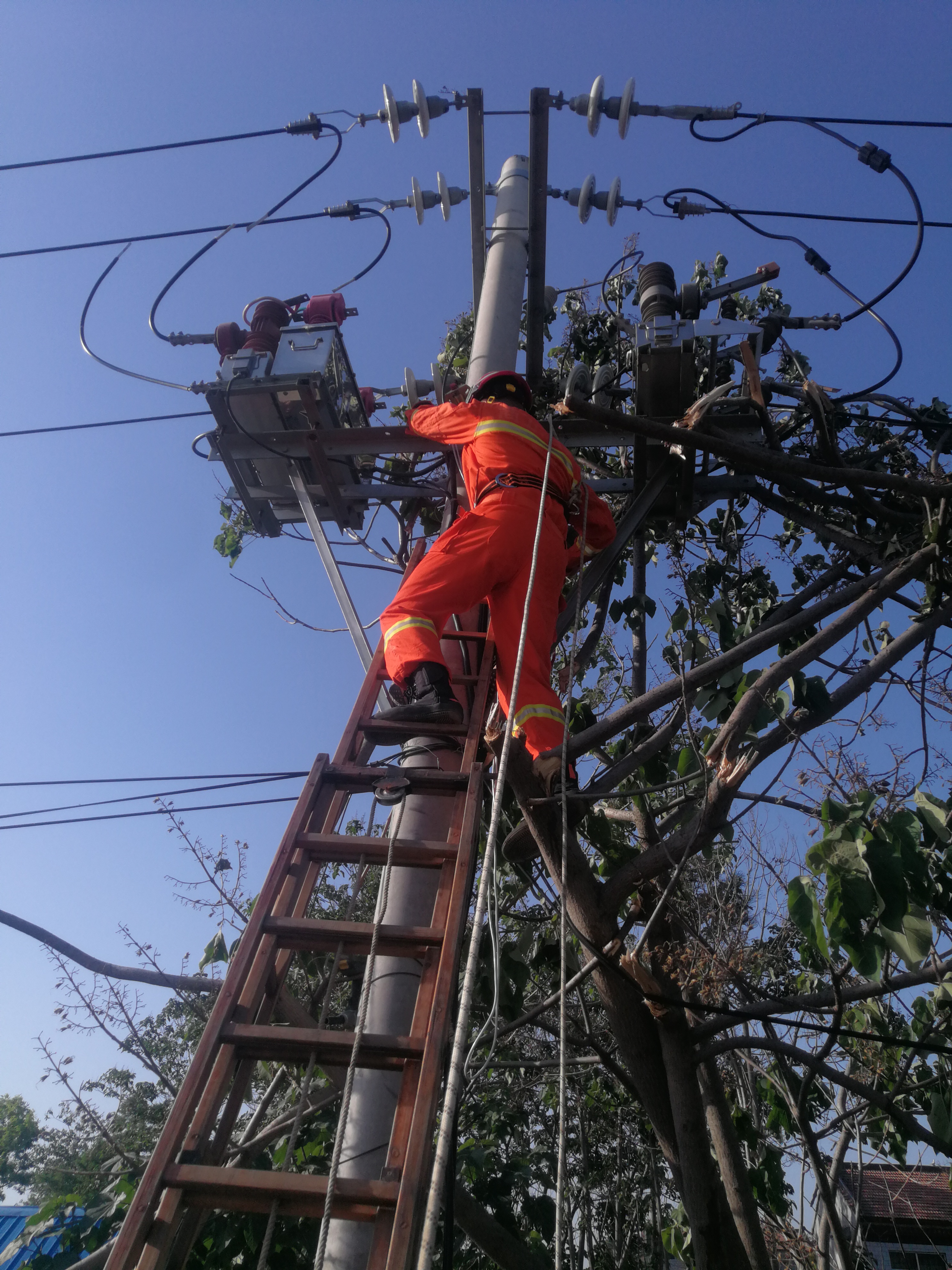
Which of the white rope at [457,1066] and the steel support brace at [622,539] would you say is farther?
the steel support brace at [622,539]

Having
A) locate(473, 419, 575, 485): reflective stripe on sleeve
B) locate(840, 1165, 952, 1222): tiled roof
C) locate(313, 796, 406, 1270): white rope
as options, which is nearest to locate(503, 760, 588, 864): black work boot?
locate(313, 796, 406, 1270): white rope

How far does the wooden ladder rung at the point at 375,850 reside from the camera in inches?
111

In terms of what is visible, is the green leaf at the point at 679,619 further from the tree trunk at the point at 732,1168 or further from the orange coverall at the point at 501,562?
the tree trunk at the point at 732,1168

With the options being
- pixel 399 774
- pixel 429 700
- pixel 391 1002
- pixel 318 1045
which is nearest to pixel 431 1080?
pixel 318 1045

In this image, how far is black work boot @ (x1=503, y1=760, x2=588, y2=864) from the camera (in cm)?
319

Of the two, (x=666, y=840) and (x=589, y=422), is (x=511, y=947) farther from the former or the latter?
(x=589, y=422)

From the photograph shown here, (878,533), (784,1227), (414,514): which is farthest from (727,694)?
(784,1227)

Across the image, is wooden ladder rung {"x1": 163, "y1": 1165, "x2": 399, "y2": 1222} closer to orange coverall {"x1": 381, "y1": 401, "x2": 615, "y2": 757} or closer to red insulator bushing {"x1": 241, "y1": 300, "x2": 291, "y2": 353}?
orange coverall {"x1": 381, "y1": 401, "x2": 615, "y2": 757}

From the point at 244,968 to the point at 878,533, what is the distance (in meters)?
4.13

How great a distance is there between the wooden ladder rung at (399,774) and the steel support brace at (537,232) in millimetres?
3539

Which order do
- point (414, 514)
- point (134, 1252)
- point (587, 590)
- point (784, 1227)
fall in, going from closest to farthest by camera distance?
point (134, 1252) < point (587, 590) < point (414, 514) < point (784, 1227)

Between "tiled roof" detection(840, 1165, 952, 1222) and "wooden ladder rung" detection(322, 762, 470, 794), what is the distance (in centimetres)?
677

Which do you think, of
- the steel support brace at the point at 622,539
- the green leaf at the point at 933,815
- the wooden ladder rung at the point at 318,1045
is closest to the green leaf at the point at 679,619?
the steel support brace at the point at 622,539

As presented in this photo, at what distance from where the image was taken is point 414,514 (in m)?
5.56
